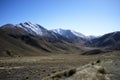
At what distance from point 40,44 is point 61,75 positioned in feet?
585

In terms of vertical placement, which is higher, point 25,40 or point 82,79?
point 25,40

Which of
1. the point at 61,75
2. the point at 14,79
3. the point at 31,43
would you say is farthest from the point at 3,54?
the point at 61,75

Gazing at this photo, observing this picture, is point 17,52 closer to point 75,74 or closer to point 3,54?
point 3,54

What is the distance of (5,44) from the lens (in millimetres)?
145250

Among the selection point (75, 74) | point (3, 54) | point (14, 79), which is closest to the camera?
point (75, 74)

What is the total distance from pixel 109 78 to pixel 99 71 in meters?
2.91

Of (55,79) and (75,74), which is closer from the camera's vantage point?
(55,79)

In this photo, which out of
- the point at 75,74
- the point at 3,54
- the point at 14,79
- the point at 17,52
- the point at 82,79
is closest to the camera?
the point at 82,79

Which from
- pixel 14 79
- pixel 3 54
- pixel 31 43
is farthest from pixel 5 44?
pixel 14 79

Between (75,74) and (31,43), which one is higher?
(31,43)

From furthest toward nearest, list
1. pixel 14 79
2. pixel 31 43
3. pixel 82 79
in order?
pixel 31 43, pixel 14 79, pixel 82 79

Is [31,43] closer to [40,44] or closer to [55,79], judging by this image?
[40,44]

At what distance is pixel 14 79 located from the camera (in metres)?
27.1

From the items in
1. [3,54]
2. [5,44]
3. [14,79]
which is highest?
[5,44]
